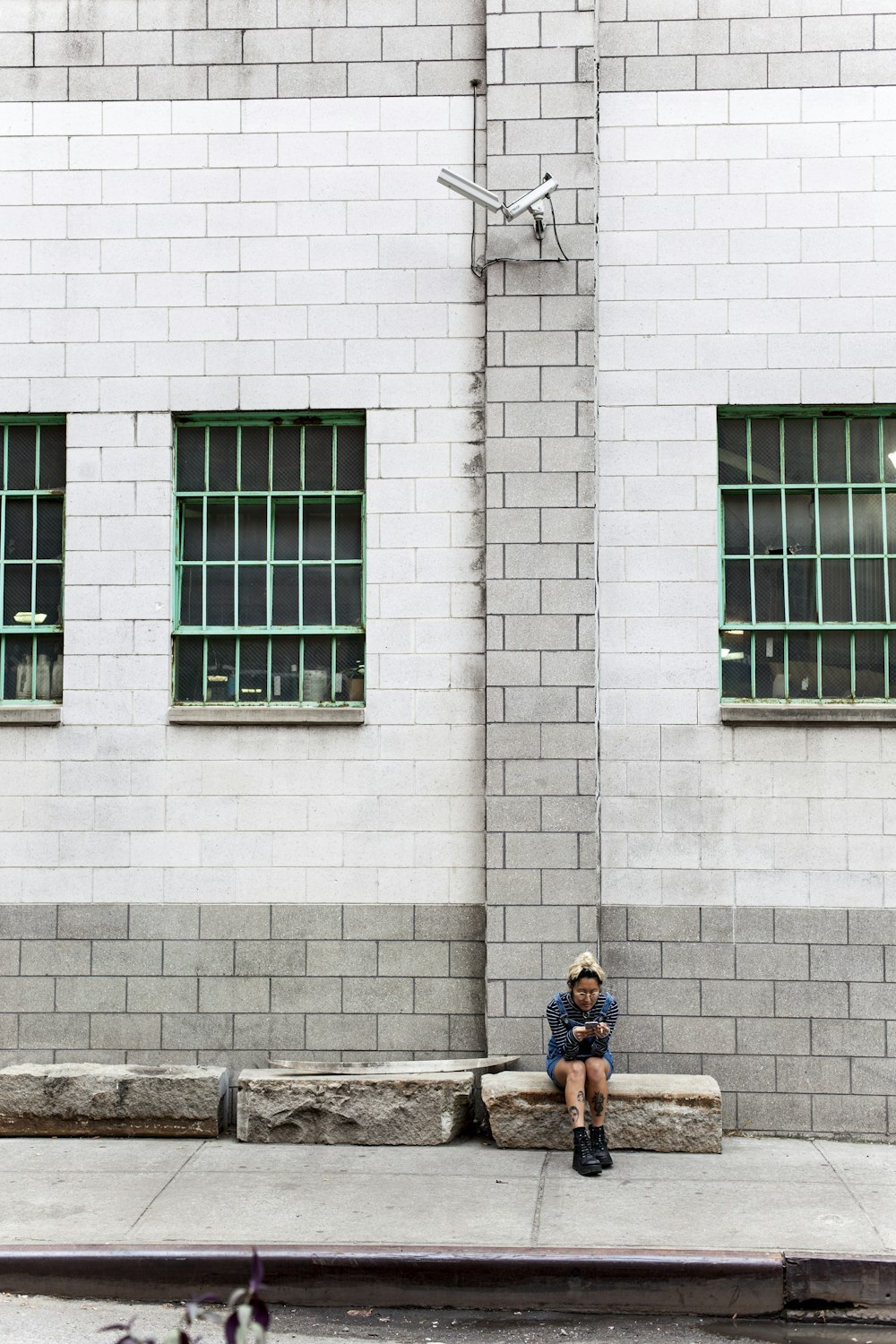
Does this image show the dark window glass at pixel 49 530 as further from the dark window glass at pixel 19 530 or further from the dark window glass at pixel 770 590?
the dark window glass at pixel 770 590

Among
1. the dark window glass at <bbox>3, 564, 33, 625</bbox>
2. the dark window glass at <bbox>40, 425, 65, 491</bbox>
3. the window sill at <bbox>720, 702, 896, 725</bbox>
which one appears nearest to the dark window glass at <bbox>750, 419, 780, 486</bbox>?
the window sill at <bbox>720, 702, 896, 725</bbox>

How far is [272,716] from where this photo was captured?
342 inches

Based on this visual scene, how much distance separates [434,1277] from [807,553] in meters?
5.22

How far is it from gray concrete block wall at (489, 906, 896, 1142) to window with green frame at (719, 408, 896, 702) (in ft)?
5.13

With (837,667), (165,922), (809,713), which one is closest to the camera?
(809,713)

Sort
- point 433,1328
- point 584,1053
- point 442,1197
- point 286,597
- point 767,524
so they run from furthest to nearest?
point 286,597 → point 767,524 → point 584,1053 → point 442,1197 → point 433,1328

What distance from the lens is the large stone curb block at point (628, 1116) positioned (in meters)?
7.75

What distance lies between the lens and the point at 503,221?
8.66m

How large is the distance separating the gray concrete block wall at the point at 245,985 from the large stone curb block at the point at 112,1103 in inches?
18.6

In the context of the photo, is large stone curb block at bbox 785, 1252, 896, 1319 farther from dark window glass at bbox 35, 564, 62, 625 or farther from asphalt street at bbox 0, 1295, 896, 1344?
dark window glass at bbox 35, 564, 62, 625

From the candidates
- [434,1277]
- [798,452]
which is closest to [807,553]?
[798,452]

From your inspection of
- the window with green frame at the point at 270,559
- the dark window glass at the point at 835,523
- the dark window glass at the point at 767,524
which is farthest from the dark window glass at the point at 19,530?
the dark window glass at the point at 835,523

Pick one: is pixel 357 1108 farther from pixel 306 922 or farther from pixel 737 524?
pixel 737 524

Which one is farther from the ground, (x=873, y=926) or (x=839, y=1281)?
(x=873, y=926)
